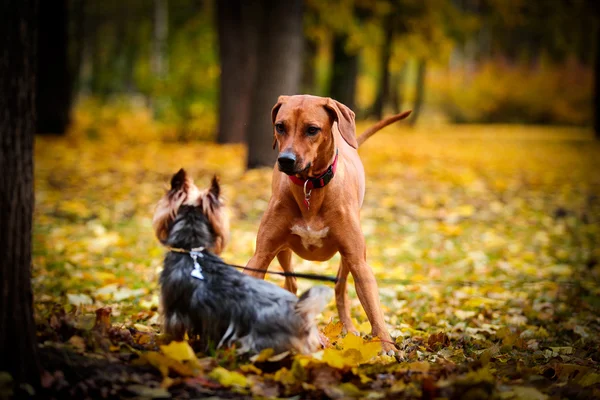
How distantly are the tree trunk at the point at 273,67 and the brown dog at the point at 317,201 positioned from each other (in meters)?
6.98

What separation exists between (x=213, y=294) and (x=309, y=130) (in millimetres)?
1234

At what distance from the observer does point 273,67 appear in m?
11.1

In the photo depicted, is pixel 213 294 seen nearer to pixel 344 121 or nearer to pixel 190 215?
pixel 190 215

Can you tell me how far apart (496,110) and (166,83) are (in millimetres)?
25302

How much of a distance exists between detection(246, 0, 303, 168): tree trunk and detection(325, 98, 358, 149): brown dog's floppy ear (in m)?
7.06

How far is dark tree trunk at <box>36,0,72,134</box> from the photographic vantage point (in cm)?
1714

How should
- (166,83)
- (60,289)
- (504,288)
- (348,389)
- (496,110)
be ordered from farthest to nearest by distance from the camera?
(496,110) → (166,83) → (504,288) → (60,289) → (348,389)

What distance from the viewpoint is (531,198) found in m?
11.4

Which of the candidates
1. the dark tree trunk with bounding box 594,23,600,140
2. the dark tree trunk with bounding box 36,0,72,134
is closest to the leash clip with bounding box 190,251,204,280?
the dark tree trunk with bounding box 36,0,72,134

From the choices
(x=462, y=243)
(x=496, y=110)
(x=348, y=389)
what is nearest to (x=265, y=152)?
(x=462, y=243)

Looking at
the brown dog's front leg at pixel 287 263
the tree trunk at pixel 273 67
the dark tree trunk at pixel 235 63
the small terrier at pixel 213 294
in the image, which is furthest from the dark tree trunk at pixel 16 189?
the dark tree trunk at pixel 235 63

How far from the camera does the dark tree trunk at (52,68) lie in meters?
17.1

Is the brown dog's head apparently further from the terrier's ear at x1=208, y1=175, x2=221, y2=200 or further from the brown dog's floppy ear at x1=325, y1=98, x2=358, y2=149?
the terrier's ear at x1=208, y1=175, x2=221, y2=200

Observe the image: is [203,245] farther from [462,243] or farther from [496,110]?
[496,110]
